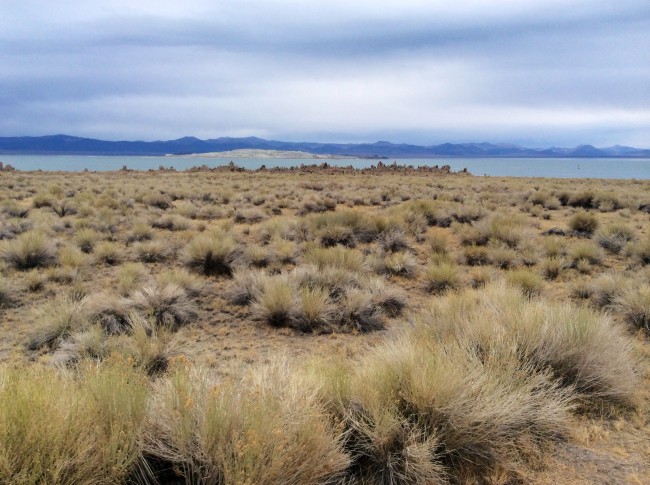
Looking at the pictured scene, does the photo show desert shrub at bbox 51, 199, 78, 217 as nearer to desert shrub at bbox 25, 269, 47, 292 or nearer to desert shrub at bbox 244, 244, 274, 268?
desert shrub at bbox 25, 269, 47, 292

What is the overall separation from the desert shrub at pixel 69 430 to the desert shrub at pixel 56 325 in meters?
2.96

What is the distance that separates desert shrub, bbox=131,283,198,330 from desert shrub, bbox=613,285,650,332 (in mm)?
6708

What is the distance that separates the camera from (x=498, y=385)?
3.57 meters

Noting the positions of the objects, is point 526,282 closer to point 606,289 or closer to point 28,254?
point 606,289

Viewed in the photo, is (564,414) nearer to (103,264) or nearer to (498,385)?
(498,385)

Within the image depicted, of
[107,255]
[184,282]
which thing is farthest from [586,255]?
[107,255]

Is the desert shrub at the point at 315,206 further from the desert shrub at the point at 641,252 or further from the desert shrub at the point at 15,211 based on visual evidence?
the desert shrub at the point at 641,252

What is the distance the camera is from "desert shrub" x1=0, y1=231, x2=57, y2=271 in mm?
8664

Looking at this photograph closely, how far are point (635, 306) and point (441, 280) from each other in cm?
312

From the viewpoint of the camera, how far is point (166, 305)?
21.3 ft

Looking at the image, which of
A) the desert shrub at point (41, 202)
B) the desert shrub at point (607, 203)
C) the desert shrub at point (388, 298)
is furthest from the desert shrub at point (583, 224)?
the desert shrub at point (41, 202)

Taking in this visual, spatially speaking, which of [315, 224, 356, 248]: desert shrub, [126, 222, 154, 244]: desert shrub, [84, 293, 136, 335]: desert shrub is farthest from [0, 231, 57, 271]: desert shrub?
[315, 224, 356, 248]: desert shrub

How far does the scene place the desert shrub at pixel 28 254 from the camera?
28.4 ft

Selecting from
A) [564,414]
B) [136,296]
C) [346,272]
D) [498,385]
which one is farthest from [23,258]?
[564,414]
